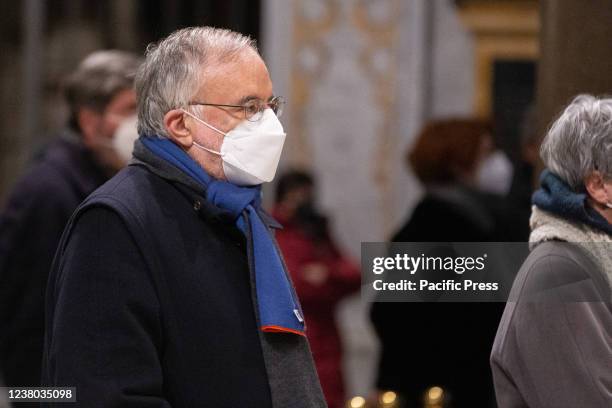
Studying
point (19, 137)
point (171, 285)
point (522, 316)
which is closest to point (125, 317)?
point (171, 285)

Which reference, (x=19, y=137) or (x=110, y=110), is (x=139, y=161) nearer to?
(x=110, y=110)

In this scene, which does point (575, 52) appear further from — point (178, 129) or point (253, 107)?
point (178, 129)

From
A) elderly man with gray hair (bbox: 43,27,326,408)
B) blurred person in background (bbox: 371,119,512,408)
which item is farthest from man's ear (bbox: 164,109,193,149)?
blurred person in background (bbox: 371,119,512,408)

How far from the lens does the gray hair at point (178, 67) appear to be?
2582 millimetres

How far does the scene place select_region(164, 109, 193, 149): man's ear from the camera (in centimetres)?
259

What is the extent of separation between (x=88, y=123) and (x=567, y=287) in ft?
6.06

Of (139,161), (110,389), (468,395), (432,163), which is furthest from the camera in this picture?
(432,163)

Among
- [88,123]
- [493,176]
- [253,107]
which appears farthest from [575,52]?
[493,176]

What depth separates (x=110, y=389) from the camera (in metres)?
2.35

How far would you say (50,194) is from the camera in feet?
12.7

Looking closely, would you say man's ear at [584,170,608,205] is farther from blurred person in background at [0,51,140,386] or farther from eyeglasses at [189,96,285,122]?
blurred person in background at [0,51,140,386]

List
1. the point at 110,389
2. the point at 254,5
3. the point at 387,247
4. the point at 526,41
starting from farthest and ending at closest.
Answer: the point at 254,5 → the point at 526,41 → the point at 387,247 → the point at 110,389

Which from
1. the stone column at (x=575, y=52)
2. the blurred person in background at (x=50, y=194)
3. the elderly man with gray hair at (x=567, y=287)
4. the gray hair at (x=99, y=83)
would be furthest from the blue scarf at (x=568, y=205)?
the gray hair at (x=99, y=83)

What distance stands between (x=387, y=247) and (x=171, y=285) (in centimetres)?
85
